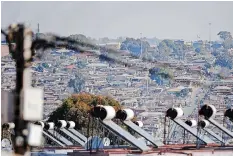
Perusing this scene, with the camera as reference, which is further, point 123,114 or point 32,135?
point 123,114

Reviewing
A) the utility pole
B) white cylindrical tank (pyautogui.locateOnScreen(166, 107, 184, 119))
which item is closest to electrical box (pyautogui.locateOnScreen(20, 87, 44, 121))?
the utility pole

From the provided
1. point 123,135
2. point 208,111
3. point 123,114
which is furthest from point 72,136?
point 123,135

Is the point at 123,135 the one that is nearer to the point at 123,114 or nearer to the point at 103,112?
the point at 103,112

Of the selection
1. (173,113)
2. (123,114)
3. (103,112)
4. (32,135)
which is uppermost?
(32,135)

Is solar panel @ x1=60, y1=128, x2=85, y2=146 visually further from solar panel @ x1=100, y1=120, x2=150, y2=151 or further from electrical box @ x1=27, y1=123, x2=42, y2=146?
electrical box @ x1=27, y1=123, x2=42, y2=146

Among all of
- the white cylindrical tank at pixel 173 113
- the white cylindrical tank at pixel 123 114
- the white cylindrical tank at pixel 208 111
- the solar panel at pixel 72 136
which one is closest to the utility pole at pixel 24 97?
the white cylindrical tank at pixel 123 114

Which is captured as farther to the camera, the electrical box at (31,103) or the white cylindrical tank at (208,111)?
the white cylindrical tank at (208,111)

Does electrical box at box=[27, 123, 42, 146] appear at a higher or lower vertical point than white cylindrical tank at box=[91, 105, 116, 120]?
higher

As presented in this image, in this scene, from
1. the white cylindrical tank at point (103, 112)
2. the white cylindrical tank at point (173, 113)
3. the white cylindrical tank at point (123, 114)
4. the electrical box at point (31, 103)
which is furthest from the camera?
the white cylindrical tank at point (173, 113)

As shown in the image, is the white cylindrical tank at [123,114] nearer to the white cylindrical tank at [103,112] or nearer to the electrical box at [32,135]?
the white cylindrical tank at [103,112]
